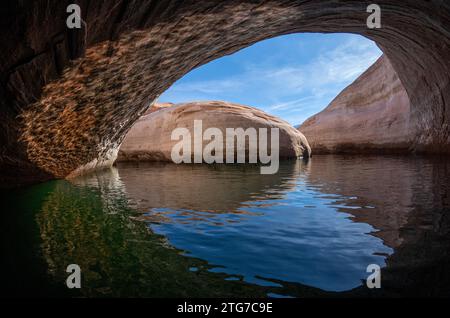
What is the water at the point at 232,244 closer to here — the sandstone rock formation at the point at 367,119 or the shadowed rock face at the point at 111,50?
the shadowed rock face at the point at 111,50

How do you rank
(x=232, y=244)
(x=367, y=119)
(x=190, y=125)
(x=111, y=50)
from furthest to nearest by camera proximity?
(x=367, y=119) < (x=190, y=125) < (x=111, y=50) < (x=232, y=244)

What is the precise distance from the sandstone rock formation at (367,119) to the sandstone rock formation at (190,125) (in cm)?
588

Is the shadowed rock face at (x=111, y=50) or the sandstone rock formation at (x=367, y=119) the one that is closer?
the shadowed rock face at (x=111, y=50)

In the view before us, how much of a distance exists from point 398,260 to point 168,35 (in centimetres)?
359

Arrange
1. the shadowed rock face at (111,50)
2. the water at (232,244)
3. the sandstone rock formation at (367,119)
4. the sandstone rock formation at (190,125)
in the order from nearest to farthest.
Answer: the water at (232,244) → the shadowed rock face at (111,50) → the sandstone rock formation at (190,125) → the sandstone rock formation at (367,119)

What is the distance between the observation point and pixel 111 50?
138 inches

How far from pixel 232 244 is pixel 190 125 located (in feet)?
35.9

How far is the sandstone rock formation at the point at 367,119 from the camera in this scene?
51.9 ft

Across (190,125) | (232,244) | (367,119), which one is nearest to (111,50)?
(232,244)

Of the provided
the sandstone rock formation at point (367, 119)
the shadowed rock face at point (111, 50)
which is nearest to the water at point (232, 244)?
the shadowed rock face at point (111, 50)

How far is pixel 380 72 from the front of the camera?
18.8 metres

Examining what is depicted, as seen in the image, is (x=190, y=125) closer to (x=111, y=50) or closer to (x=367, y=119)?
(x=111, y=50)

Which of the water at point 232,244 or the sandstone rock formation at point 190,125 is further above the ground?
the sandstone rock formation at point 190,125
